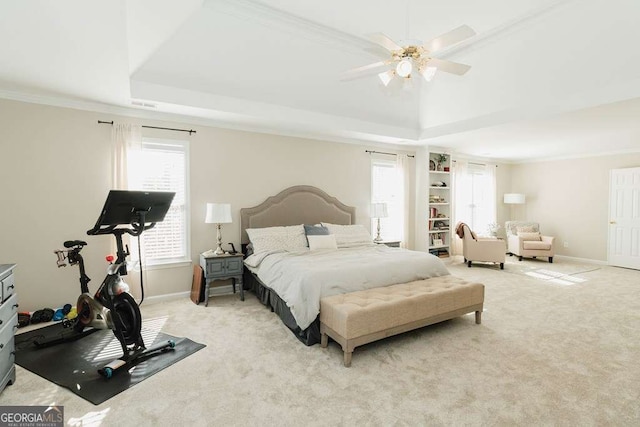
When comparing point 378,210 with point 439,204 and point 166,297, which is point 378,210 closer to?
point 439,204

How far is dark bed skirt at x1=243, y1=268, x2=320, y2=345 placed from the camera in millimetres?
2961

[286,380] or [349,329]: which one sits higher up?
[349,329]

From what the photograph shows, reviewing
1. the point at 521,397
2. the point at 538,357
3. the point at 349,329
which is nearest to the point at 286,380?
the point at 349,329

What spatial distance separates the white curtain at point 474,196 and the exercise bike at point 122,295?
6.50 m

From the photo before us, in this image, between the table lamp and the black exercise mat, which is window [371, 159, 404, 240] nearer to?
the table lamp

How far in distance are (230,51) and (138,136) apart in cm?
166

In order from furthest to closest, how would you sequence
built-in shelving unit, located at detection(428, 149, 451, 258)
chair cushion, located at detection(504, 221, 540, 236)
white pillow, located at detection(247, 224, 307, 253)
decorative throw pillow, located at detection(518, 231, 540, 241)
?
chair cushion, located at detection(504, 221, 540, 236)
decorative throw pillow, located at detection(518, 231, 540, 241)
built-in shelving unit, located at detection(428, 149, 451, 258)
white pillow, located at detection(247, 224, 307, 253)

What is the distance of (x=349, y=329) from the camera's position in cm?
255

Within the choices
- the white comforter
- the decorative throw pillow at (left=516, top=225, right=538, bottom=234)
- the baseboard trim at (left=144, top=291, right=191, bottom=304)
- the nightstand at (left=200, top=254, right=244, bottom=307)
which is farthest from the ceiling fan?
the decorative throw pillow at (left=516, top=225, right=538, bottom=234)

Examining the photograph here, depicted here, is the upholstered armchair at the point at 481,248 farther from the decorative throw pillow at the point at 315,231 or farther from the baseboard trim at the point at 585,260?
the decorative throw pillow at the point at 315,231

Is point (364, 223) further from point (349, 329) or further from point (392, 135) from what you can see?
point (349, 329)

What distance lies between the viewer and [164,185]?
4215 mm

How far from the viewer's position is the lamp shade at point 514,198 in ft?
25.7

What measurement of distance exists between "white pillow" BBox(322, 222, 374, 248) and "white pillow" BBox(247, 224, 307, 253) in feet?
1.80
